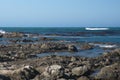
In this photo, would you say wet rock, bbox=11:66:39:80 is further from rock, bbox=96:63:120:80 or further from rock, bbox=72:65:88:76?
rock, bbox=96:63:120:80

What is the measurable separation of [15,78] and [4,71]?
1444mm

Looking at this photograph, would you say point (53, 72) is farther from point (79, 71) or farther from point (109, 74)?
point (109, 74)

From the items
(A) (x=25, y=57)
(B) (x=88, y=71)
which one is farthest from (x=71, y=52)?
(B) (x=88, y=71)

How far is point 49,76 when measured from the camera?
65.8ft

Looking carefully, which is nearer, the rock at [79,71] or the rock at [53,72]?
the rock at [53,72]

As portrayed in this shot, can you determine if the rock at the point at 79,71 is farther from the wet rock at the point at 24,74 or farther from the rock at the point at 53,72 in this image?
the wet rock at the point at 24,74

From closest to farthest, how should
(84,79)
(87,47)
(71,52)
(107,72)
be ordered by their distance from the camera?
(84,79) → (107,72) → (71,52) → (87,47)

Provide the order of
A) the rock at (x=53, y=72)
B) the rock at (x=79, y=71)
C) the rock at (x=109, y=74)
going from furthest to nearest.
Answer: the rock at (x=79, y=71) → the rock at (x=109, y=74) → the rock at (x=53, y=72)

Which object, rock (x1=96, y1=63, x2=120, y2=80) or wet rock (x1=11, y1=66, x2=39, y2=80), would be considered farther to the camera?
rock (x1=96, y1=63, x2=120, y2=80)

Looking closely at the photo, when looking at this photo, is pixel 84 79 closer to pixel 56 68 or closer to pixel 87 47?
pixel 56 68

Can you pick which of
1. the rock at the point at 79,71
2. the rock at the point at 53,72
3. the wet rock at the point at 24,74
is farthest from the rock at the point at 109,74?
the wet rock at the point at 24,74

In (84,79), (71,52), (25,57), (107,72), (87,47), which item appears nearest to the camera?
(84,79)

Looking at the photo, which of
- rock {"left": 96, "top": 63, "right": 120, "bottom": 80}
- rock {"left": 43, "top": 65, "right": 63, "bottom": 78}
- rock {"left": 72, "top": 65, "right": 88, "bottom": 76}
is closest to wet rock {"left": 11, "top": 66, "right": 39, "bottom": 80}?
rock {"left": 43, "top": 65, "right": 63, "bottom": 78}

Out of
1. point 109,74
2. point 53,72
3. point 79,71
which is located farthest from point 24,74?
point 109,74
